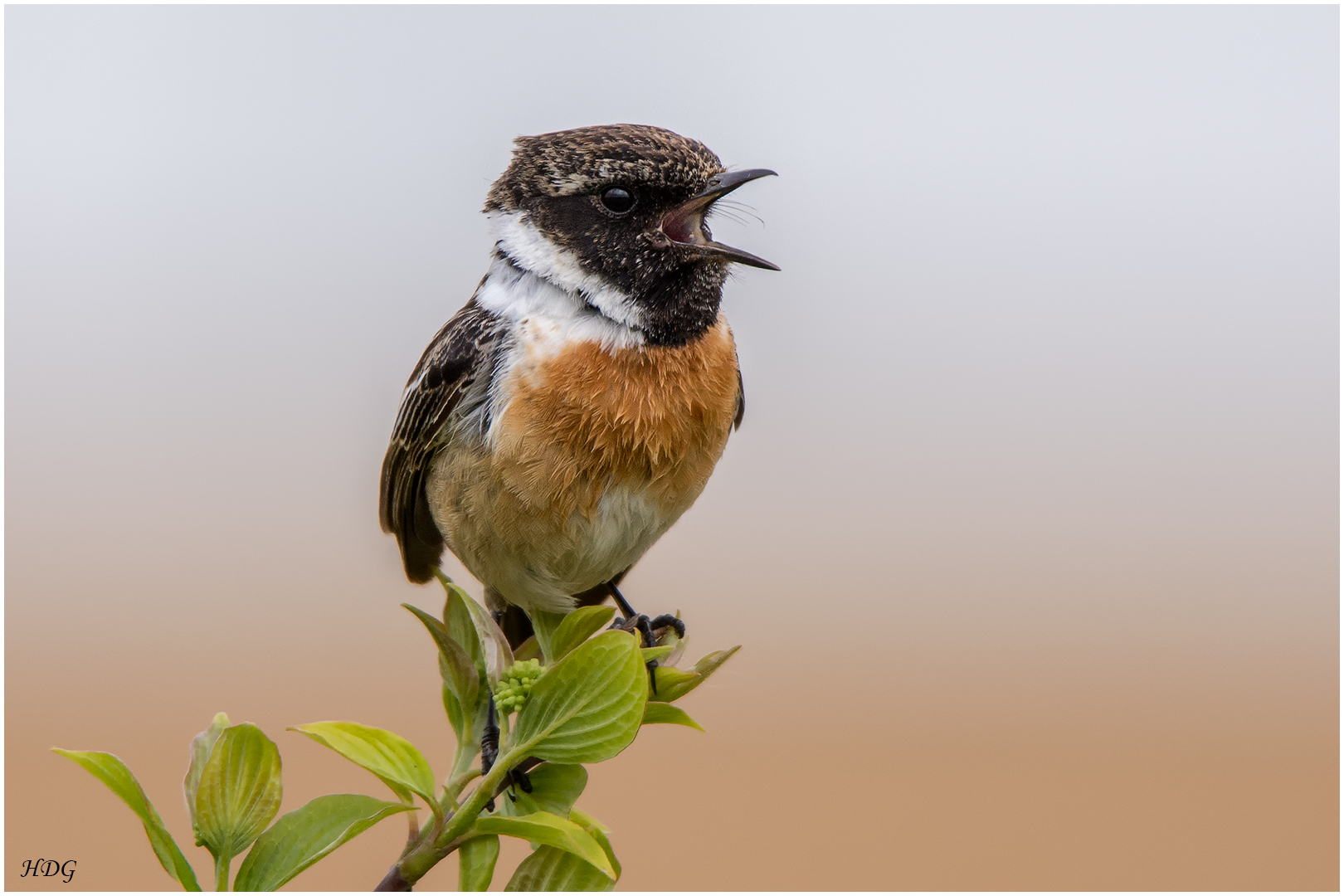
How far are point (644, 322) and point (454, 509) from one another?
0.52 metres

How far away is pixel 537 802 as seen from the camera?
4.88 ft

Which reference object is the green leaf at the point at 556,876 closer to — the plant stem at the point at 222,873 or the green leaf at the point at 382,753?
the green leaf at the point at 382,753

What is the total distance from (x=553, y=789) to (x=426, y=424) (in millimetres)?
874

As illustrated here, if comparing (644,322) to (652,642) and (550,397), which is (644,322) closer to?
(550,397)

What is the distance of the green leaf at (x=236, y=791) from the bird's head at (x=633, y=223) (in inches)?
37.3

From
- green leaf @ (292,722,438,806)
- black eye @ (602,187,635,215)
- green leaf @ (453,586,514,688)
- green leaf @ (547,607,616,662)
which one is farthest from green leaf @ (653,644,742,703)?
black eye @ (602,187,635,215)

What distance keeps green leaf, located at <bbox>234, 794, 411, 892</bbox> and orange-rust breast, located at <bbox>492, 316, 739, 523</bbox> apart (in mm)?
682

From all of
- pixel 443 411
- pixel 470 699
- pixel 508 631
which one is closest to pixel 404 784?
pixel 470 699

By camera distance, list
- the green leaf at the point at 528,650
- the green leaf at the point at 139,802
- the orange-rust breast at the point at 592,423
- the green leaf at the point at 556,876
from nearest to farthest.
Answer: the green leaf at the point at 139,802 → the green leaf at the point at 556,876 → the green leaf at the point at 528,650 → the orange-rust breast at the point at 592,423

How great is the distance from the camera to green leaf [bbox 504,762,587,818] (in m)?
1.48

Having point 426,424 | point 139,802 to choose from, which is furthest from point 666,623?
point 139,802

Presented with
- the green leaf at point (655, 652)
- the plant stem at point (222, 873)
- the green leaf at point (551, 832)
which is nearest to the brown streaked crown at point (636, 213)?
the green leaf at point (655, 652)

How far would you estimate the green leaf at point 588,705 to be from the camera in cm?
137

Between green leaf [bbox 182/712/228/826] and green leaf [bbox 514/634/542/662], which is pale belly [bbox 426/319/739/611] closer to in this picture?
green leaf [bbox 514/634/542/662]
